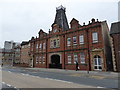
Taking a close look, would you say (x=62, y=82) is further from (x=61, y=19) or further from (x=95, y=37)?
(x=61, y=19)

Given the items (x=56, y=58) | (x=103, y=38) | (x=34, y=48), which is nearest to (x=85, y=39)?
(x=103, y=38)

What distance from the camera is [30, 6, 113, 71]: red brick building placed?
72.5ft

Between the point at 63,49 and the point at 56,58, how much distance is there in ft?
15.1

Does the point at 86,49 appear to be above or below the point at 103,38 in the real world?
below

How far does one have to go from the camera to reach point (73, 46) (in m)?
26.2

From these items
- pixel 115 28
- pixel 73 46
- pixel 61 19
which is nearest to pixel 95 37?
pixel 115 28

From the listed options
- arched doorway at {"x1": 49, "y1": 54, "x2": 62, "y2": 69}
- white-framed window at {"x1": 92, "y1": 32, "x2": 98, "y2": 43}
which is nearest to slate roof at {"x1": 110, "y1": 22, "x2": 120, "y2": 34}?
white-framed window at {"x1": 92, "y1": 32, "x2": 98, "y2": 43}

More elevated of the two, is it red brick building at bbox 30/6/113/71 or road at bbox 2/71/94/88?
red brick building at bbox 30/6/113/71

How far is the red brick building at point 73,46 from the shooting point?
870 inches

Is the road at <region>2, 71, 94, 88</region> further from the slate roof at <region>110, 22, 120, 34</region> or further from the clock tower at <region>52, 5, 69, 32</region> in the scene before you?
the clock tower at <region>52, 5, 69, 32</region>

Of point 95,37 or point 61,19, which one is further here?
point 61,19

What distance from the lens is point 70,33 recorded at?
2733 cm

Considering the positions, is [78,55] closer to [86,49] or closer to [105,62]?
[86,49]

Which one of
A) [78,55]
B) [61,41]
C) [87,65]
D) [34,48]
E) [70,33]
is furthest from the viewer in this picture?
[34,48]
